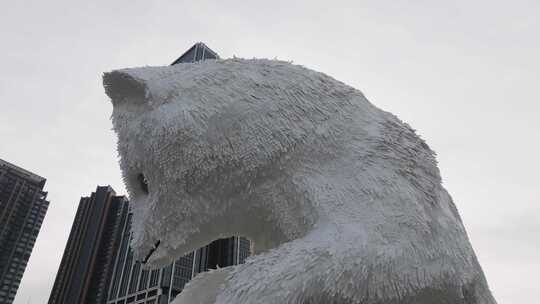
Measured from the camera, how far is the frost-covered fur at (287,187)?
1438mm

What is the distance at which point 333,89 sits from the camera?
2043 millimetres

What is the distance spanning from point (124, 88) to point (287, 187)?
892 millimetres

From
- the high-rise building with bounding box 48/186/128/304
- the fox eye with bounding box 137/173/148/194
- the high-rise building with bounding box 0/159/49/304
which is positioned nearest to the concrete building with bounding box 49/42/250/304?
the high-rise building with bounding box 48/186/128/304

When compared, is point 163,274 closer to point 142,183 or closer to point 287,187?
point 142,183

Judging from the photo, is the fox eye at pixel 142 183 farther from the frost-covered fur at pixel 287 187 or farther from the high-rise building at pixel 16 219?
the high-rise building at pixel 16 219

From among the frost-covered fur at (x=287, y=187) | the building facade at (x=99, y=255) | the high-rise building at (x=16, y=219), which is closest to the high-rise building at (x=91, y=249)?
the building facade at (x=99, y=255)

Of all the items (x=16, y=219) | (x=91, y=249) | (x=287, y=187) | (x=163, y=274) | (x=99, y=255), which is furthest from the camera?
(x=91, y=249)

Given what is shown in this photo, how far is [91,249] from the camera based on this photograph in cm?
4484

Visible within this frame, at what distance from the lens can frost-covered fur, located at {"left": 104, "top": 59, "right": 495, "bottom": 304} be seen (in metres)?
1.44

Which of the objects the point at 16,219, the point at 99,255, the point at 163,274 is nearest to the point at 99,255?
the point at 99,255

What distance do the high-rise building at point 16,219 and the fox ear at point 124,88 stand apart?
39731 millimetres

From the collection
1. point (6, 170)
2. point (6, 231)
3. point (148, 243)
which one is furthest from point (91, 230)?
point (148, 243)

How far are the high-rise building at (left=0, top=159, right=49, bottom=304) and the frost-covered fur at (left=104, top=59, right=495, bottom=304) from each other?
40005 mm

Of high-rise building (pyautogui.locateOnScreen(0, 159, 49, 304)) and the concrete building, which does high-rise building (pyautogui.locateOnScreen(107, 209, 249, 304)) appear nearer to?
the concrete building
